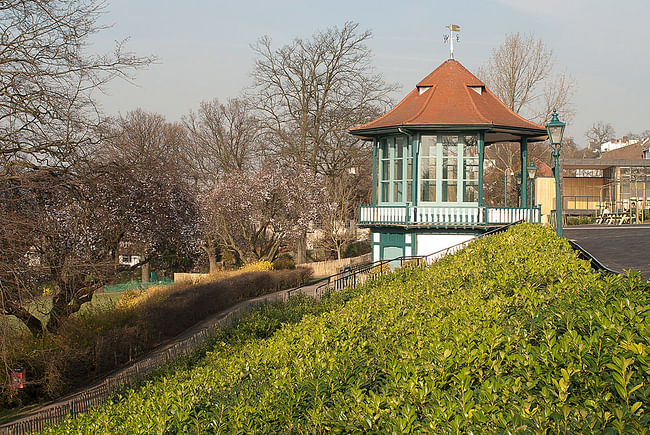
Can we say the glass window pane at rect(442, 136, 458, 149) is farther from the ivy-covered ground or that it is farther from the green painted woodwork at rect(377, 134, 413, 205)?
the ivy-covered ground

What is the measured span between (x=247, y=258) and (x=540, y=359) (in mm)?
34234

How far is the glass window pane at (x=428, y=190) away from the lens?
67.5 ft

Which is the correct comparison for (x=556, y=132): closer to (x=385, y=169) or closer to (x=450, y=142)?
(x=450, y=142)

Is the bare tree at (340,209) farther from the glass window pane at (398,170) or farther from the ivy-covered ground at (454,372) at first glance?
the ivy-covered ground at (454,372)

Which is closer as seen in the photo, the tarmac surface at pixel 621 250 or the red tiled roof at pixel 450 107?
the tarmac surface at pixel 621 250

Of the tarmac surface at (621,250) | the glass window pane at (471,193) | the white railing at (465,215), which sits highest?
the glass window pane at (471,193)

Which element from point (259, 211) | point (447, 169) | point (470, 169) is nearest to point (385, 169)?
point (447, 169)

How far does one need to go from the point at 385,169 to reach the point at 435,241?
359 cm

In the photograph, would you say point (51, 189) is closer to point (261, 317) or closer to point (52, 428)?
point (261, 317)

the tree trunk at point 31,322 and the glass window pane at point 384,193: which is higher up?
the glass window pane at point 384,193

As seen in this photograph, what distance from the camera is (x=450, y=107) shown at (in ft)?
69.0

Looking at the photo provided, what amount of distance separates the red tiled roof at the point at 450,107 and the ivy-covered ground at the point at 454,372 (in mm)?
13235

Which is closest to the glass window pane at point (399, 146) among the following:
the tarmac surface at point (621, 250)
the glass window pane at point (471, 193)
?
the glass window pane at point (471, 193)

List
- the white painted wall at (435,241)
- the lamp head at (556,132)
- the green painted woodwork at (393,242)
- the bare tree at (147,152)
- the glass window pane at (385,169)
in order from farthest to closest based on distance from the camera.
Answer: the glass window pane at (385,169), the green painted woodwork at (393,242), the white painted wall at (435,241), the bare tree at (147,152), the lamp head at (556,132)
